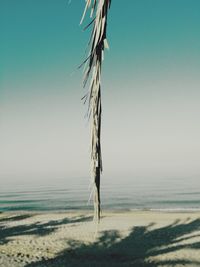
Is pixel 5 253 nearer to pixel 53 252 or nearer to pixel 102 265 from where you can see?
pixel 53 252

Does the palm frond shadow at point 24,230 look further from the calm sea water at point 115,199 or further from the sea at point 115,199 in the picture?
the calm sea water at point 115,199

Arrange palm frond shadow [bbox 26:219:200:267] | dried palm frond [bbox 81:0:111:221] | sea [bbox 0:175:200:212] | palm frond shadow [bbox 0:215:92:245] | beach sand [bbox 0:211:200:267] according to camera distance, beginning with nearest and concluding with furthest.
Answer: dried palm frond [bbox 81:0:111:221]
palm frond shadow [bbox 26:219:200:267]
beach sand [bbox 0:211:200:267]
palm frond shadow [bbox 0:215:92:245]
sea [bbox 0:175:200:212]

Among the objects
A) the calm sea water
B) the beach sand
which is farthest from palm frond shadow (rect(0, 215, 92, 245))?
the calm sea water

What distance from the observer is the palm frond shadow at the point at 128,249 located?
12.5 metres

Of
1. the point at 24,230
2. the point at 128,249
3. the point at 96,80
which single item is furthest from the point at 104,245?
the point at 96,80

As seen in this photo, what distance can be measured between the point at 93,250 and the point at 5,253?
11.0 ft

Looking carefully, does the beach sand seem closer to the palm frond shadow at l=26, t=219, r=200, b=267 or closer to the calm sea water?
the palm frond shadow at l=26, t=219, r=200, b=267

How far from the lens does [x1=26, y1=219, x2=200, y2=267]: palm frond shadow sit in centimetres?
1254

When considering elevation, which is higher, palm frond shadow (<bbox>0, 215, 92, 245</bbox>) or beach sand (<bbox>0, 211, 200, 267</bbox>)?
beach sand (<bbox>0, 211, 200, 267</bbox>)

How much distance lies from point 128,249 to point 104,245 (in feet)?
3.54

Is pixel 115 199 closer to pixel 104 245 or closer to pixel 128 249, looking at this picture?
pixel 104 245

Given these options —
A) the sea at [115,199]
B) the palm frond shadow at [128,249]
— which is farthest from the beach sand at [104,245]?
the sea at [115,199]

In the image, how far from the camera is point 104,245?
15.2 metres

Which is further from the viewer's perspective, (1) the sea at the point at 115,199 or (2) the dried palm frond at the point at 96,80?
(1) the sea at the point at 115,199
